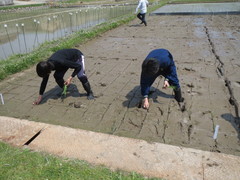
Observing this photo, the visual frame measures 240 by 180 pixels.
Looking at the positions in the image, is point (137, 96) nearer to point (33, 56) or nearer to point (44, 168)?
point (44, 168)

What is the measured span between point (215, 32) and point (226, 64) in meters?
4.40

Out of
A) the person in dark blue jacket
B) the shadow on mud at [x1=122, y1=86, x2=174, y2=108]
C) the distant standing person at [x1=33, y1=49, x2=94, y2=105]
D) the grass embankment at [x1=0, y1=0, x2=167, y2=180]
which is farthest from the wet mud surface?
the grass embankment at [x1=0, y1=0, x2=167, y2=180]

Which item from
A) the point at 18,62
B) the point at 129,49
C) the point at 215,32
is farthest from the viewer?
the point at 215,32

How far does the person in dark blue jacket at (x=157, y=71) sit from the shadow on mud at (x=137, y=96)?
25 centimetres

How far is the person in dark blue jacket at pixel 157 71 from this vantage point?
3.10m

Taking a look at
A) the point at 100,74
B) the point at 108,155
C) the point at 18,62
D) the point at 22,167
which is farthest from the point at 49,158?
the point at 18,62

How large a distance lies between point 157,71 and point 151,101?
953mm

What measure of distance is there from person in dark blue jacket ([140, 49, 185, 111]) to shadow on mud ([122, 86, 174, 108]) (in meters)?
0.25

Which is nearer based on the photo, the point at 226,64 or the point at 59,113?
the point at 59,113

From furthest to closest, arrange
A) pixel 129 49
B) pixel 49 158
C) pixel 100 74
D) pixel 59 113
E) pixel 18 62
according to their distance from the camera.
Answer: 1. pixel 129 49
2. pixel 18 62
3. pixel 100 74
4. pixel 59 113
5. pixel 49 158

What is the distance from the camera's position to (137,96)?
4164mm

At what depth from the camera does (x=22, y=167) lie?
240 centimetres

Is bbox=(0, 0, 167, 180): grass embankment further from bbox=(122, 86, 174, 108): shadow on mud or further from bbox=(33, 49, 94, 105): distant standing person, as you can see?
bbox=(122, 86, 174, 108): shadow on mud

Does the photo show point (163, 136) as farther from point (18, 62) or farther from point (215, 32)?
point (215, 32)
